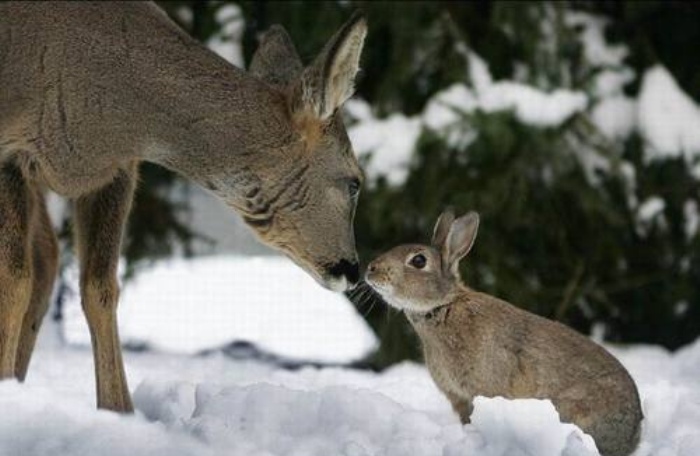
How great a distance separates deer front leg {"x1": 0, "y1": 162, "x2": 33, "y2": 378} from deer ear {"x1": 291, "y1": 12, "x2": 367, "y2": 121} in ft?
2.94

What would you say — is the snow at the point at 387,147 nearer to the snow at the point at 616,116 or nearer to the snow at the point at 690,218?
the snow at the point at 616,116

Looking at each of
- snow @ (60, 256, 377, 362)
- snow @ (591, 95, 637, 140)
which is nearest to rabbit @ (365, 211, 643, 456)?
snow @ (591, 95, 637, 140)

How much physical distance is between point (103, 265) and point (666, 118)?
437 centimetres

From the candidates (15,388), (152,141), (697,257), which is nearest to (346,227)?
(152,141)

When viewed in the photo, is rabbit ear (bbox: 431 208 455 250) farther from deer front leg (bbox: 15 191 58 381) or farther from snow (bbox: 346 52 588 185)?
snow (bbox: 346 52 588 185)

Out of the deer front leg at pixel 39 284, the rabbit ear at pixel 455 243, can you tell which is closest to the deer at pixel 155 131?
the deer front leg at pixel 39 284

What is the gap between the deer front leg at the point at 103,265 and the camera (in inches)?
222

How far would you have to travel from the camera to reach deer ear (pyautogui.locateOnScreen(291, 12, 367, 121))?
5098 millimetres

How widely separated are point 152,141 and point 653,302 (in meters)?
5.25

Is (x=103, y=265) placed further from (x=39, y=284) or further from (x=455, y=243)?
(x=455, y=243)

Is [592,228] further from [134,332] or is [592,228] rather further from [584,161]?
[134,332]

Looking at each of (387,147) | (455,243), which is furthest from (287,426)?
(387,147)

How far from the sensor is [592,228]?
9438 mm

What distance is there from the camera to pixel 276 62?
5770mm
